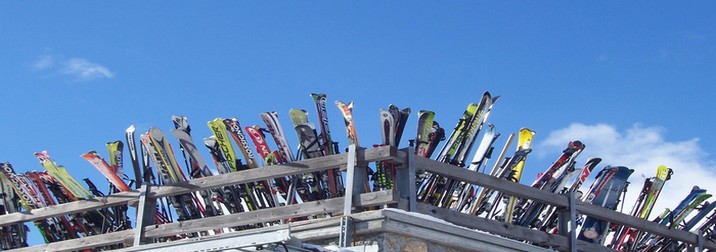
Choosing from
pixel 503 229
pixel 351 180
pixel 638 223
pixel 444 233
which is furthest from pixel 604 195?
pixel 351 180

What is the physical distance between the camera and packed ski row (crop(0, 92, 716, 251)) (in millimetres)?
9125

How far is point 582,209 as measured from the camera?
32.1ft

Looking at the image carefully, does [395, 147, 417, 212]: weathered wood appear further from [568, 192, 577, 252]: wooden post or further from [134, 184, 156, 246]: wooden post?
[134, 184, 156, 246]: wooden post

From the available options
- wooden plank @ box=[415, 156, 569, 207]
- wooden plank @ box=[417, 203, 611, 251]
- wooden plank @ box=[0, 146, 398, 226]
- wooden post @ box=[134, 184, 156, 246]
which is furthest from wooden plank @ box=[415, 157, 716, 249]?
wooden post @ box=[134, 184, 156, 246]

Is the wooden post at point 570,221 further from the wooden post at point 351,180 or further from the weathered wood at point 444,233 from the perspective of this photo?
the wooden post at point 351,180

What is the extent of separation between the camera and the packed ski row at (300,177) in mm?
9125

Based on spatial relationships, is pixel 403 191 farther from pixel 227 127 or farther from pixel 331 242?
pixel 227 127

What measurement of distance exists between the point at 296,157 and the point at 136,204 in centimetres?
160

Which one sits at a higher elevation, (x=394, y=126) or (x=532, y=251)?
(x=394, y=126)

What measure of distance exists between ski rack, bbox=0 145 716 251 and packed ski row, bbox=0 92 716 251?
29 cm

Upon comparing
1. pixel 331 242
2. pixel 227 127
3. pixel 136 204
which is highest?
pixel 227 127

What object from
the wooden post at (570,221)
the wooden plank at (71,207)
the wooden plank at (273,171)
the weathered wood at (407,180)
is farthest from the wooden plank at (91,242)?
the wooden post at (570,221)

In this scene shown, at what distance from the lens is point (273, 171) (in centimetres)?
867

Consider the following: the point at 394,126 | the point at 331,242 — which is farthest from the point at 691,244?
the point at 331,242
